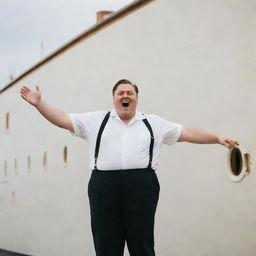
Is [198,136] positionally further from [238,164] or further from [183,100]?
[183,100]

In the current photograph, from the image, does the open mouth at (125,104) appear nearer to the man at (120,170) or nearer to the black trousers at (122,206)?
the man at (120,170)

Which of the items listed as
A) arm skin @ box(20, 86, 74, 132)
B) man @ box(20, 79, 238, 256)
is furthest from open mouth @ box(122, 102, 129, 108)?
arm skin @ box(20, 86, 74, 132)

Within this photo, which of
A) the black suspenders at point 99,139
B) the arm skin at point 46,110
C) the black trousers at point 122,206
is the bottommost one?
the black trousers at point 122,206

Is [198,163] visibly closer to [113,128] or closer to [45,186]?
[113,128]

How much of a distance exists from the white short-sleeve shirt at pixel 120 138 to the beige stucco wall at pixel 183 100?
153cm

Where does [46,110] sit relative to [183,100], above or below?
below

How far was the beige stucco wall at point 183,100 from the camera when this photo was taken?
14.2 feet

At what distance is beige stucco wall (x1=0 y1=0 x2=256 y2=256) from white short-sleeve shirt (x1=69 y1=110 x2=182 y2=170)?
60.1 inches

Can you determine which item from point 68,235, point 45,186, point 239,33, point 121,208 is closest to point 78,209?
point 68,235

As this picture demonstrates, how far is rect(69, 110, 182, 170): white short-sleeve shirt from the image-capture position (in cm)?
275

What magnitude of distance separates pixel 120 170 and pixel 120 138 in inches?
5.9

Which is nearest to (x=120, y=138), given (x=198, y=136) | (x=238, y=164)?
(x=198, y=136)

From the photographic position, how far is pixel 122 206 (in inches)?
→ 108

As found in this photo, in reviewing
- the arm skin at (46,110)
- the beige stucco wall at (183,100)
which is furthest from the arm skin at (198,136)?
the beige stucco wall at (183,100)
